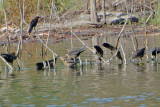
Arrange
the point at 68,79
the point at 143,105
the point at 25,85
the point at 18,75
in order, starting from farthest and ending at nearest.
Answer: the point at 18,75 < the point at 68,79 < the point at 25,85 < the point at 143,105

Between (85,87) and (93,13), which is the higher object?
(93,13)

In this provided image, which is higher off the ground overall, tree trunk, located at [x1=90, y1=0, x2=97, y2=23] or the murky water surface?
tree trunk, located at [x1=90, y1=0, x2=97, y2=23]

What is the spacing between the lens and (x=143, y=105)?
6.11 metres

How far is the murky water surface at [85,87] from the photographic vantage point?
6473 mm

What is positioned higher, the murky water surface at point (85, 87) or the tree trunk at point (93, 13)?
the tree trunk at point (93, 13)

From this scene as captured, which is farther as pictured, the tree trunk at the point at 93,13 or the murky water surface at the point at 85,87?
the tree trunk at the point at 93,13

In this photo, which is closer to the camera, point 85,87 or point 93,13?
point 85,87

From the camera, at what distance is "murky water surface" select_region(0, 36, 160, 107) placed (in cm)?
647

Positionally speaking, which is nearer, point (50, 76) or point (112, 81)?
point (112, 81)

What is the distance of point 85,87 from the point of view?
774 centimetres

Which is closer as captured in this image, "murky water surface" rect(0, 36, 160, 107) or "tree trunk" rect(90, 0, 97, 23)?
"murky water surface" rect(0, 36, 160, 107)

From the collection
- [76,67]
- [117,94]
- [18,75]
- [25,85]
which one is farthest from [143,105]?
[76,67]

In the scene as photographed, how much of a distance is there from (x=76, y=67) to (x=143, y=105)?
16.3 ft

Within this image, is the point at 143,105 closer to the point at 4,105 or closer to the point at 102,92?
the point at 102,92
